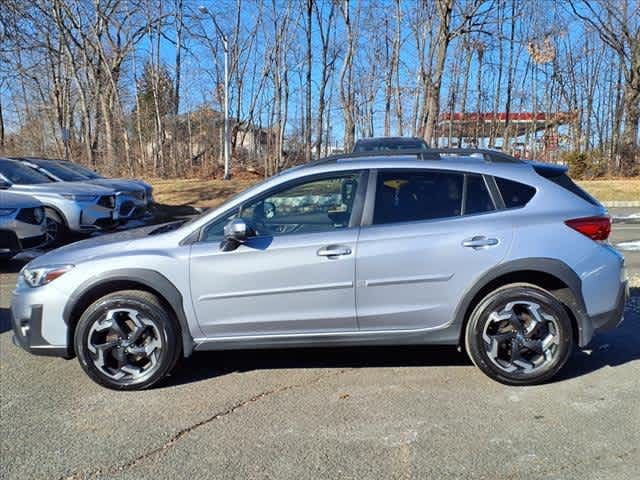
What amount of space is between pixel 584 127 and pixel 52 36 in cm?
3165

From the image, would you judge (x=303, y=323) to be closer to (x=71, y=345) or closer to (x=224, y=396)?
(x=224, y=396)

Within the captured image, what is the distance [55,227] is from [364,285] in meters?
7.53

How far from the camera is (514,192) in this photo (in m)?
3.84

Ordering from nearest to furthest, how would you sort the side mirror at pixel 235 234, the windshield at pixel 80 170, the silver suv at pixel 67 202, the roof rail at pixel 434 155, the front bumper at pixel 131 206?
the side mirror at pixel 235 234
the roof rail at pixel 434 155
the silver suv at pixel 67 202
the front bumper at pixel 131 206
the windshield at pixel 80 170

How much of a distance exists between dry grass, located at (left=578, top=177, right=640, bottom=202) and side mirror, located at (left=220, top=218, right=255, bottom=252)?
17.6 metres

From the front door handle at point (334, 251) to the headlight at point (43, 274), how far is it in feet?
5.87

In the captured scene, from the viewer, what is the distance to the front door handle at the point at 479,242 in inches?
145

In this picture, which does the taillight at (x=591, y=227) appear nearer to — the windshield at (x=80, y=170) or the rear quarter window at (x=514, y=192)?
the rear quarter window at (x=514, y=192)

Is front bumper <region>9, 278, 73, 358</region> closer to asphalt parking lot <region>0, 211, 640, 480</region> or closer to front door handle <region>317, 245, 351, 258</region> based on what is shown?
asphalt parking lot <region>0, 211, 640, 480</region>

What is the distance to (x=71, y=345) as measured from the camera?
3807 millimetres

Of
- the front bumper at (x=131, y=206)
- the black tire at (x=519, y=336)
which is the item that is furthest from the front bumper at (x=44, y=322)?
the front bumper at (x=131, y=206)

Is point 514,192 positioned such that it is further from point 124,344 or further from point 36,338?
point 36,338

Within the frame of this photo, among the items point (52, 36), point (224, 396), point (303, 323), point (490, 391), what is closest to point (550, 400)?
point (490, 391)

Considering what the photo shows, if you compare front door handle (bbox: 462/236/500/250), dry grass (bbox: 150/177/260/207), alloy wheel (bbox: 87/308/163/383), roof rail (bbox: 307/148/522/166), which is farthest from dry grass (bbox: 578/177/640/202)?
alloy wheel (bbox: 87/308/163/383)
